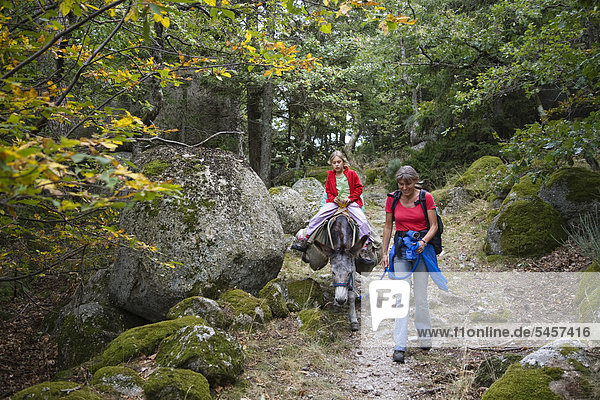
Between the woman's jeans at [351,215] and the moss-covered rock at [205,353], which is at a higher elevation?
the woman's jeans at [351,215]

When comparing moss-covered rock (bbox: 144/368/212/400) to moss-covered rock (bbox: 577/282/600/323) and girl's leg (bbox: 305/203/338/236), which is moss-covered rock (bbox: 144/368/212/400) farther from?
moss-covered rock (bbox: 577/282/600/323)

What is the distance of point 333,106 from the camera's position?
14.0m

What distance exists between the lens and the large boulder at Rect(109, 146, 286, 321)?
557 centimetres

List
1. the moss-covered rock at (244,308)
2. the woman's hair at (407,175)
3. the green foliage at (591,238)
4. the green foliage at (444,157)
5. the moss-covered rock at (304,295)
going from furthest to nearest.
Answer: the green foliage at (444,157) → the moss-covered rock at (304,295) → the green foliage at (591,238) → the moss-covered rock at (244,308) → the woman's hair at (407,175)

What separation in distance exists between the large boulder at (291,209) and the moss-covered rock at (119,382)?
7666mm

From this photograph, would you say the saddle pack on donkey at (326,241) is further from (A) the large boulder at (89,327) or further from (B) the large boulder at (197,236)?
(A) the large boulder at (89,327)

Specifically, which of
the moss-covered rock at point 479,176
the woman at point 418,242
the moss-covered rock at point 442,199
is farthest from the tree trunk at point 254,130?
the woman at point 418,242

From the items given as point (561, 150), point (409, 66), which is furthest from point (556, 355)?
point (409, 66)

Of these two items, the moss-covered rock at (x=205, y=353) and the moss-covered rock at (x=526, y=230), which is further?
the moss-covered rock at (x=526, y=230)

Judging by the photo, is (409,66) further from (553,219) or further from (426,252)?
(426,252)

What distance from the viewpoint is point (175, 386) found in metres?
3.19

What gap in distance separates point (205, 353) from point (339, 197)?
11.3 feet

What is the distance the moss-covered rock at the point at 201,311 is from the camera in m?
4.96

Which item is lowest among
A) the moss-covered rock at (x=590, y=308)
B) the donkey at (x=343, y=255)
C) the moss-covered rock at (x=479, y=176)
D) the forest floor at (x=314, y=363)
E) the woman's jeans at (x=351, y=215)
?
the forest floor at (x=314, y=363)
